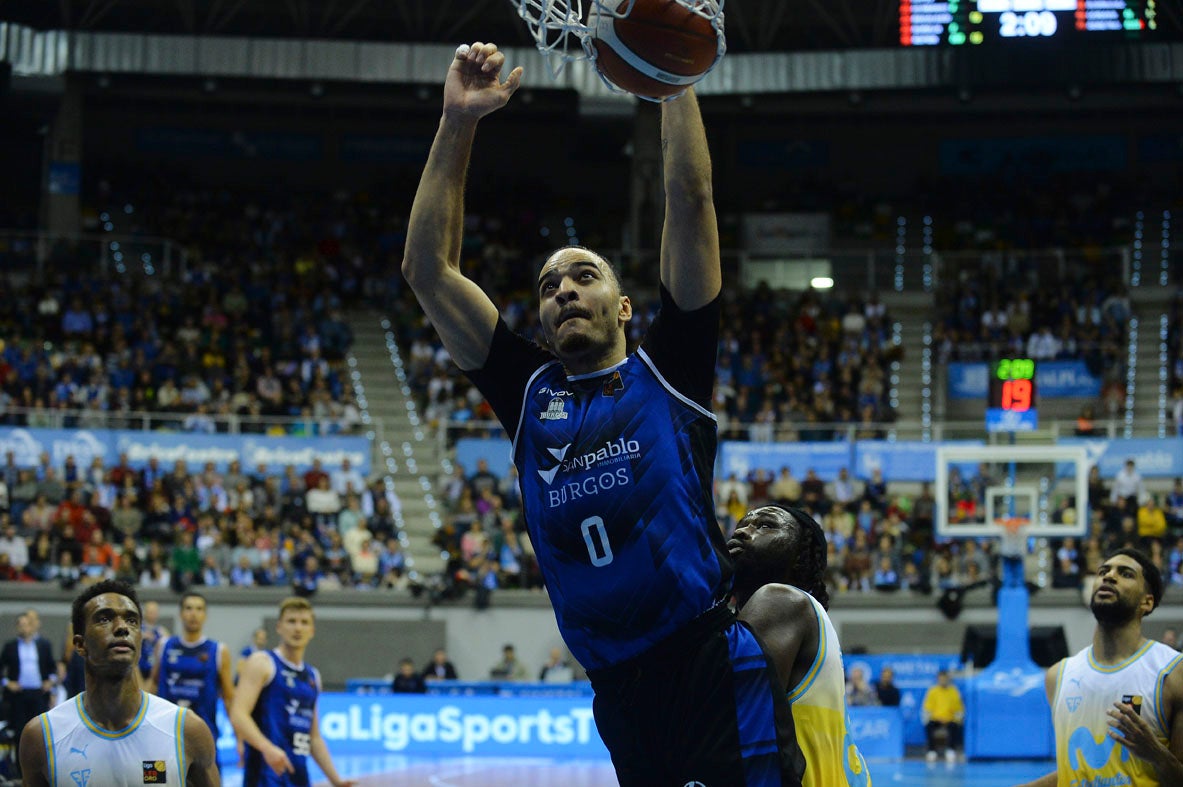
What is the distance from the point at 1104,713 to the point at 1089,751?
0.16 meters

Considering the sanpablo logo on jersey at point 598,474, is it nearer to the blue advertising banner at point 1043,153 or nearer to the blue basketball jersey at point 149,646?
the blue basketball jersey at point 149,646

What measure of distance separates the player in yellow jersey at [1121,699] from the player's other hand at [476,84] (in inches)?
130

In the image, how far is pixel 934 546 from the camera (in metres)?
21.9

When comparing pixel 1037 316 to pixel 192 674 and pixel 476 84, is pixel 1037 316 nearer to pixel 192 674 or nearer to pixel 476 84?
pixel 192 674

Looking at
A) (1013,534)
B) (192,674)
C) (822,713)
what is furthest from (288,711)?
(1013,534)

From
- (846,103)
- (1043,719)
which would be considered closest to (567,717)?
(1043,719)

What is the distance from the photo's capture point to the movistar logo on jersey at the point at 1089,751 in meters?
5.47

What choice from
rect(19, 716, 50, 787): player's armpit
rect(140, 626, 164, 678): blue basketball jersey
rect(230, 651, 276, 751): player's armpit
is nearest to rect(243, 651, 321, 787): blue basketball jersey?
rect(230, 651, 276, 751): player's armpit

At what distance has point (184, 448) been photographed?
2294 cm

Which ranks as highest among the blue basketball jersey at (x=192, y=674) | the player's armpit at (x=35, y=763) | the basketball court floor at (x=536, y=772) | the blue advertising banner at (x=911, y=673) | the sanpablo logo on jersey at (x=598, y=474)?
the sanpablo logo on jersey at (x=598, y=474)

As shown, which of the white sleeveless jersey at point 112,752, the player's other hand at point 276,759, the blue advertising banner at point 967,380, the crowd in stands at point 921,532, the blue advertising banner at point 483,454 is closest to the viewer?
the white sleeveless jersey at point 112,752

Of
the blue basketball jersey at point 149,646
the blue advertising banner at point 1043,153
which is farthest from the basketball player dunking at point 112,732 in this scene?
the blue advertising banner at point 1043,153

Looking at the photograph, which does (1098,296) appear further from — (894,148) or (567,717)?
(567,717)

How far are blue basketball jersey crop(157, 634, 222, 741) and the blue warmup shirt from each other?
22.0 ft
